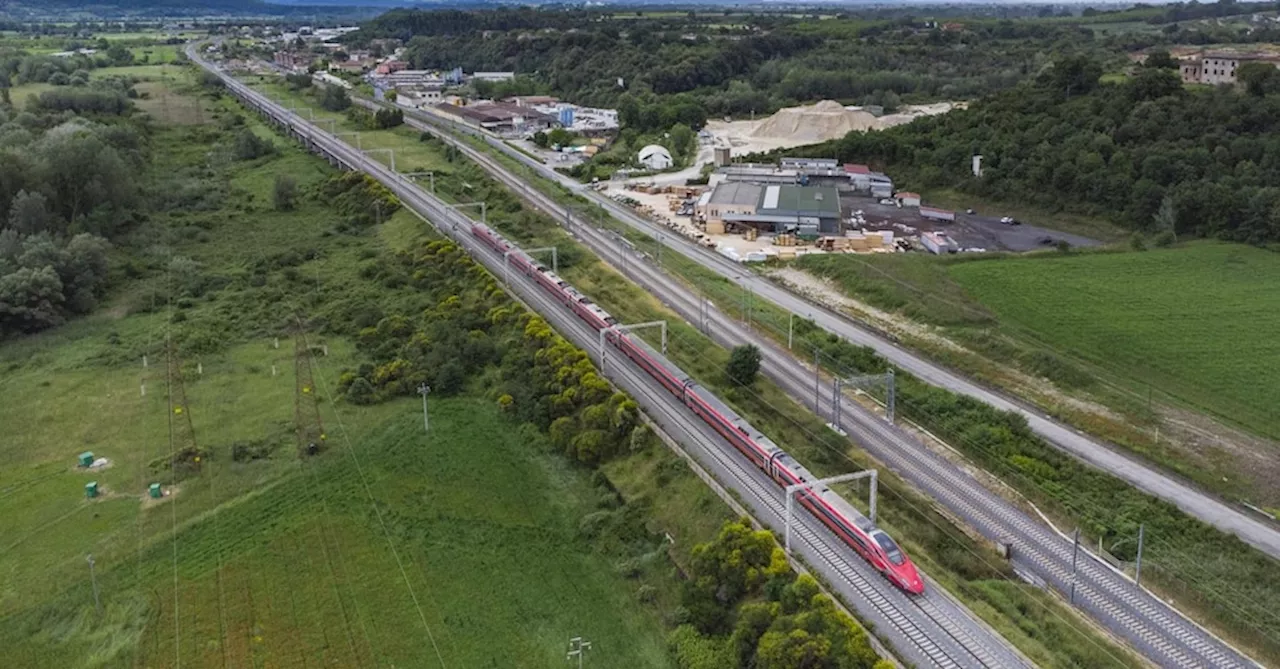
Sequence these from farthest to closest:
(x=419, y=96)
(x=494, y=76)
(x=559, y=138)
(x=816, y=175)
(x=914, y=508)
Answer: (x=494, y=76)
(x=419, y=96)
(x=559, y=138)
(x=816, y=175)
(x=914, y=508)

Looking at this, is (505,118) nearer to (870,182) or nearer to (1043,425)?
(870,182)

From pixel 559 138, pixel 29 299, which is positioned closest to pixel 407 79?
pixel 559 138

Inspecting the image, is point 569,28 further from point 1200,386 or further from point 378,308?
point 1200,386

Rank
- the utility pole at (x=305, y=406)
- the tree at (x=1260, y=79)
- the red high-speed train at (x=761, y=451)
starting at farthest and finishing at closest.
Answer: the tree at (x=1260, y=79) < the utility pole at (x=305, y=406) < the red high-speed train at (x=761, y=451)

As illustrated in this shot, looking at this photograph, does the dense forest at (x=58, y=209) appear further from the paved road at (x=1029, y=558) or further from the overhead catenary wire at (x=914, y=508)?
the overhead catenary wire at (x=914, y=508)

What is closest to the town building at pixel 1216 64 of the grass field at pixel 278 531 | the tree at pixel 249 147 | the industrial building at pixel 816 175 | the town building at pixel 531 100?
the industrial building at pixel 816 175

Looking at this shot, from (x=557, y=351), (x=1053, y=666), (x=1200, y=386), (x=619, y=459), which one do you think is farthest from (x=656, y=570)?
(x=1200, y=386)

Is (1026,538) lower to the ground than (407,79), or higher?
lower
